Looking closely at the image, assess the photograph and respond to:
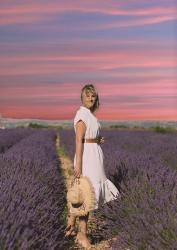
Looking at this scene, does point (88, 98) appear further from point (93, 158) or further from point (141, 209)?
point (141, 209)

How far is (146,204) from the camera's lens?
462cm

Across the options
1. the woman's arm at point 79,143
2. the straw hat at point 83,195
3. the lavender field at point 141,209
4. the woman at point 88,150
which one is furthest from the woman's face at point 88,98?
the lavender field at point 141,209

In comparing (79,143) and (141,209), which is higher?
(79,143)

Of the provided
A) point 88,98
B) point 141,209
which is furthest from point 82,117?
point 141,209

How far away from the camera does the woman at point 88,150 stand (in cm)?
539

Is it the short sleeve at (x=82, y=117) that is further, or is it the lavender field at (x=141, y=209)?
the short sleeve at (x=82, y=117)

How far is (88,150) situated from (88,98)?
495 mm

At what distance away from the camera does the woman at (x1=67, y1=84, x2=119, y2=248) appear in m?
5.39

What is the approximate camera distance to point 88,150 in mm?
5477

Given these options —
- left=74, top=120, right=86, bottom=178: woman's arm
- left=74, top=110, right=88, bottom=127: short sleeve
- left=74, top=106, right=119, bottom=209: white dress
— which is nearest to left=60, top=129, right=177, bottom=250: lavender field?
left=74, top=106, right=119, bottom=209: white dress

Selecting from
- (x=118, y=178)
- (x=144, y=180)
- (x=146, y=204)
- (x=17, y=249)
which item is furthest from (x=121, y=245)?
(x=118, y=178)

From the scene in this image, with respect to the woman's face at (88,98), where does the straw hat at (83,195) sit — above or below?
below

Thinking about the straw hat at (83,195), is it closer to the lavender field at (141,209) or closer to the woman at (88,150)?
the woman at (88,150)

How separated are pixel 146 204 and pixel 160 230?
0.85 m
